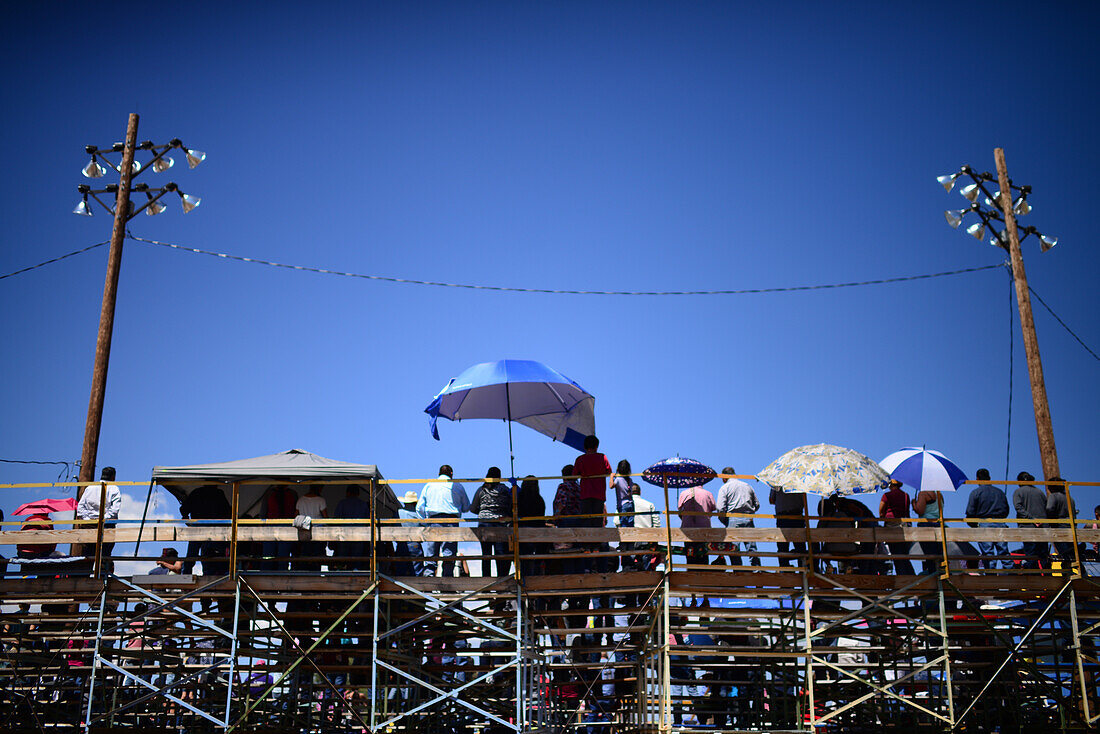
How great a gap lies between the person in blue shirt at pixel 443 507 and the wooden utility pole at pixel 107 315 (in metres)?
5.63

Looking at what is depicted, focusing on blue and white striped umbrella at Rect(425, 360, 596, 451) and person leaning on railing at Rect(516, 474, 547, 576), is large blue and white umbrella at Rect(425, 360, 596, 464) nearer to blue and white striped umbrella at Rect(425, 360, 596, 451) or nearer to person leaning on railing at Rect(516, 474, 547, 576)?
blue and white striped umbrella at Rect(425, 360, 596, 451)

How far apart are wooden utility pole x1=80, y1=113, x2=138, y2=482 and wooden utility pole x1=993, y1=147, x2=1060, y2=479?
52.4 ft

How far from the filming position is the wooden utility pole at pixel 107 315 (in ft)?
56.5

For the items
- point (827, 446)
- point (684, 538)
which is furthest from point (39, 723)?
point (827, 446)

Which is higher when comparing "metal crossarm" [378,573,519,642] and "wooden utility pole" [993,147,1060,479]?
"wooden utility pole" [993,147,1060,479]

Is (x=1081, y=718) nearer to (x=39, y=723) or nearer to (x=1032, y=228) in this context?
A: (x=1032, y=228)

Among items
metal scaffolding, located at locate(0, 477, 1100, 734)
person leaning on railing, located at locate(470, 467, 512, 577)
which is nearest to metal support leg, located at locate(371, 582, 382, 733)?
metal scaffolding, located at locate(0, 477, 1100, 734)

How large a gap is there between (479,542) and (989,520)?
7056 millimetres

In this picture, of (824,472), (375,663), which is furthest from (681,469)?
(375,663)

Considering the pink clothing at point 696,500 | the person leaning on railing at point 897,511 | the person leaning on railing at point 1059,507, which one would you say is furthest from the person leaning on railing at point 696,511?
the person leaning on railing at point 1059,507

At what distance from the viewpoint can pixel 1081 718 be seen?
50.1 ft

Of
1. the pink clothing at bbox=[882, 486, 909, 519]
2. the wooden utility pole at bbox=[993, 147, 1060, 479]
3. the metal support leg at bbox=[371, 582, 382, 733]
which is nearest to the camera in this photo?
the metal support leg at bbox=[371, 582, 382, 733]

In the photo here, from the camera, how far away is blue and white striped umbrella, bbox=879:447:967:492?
15508mm

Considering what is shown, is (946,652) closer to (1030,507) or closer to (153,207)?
(1030,507)
